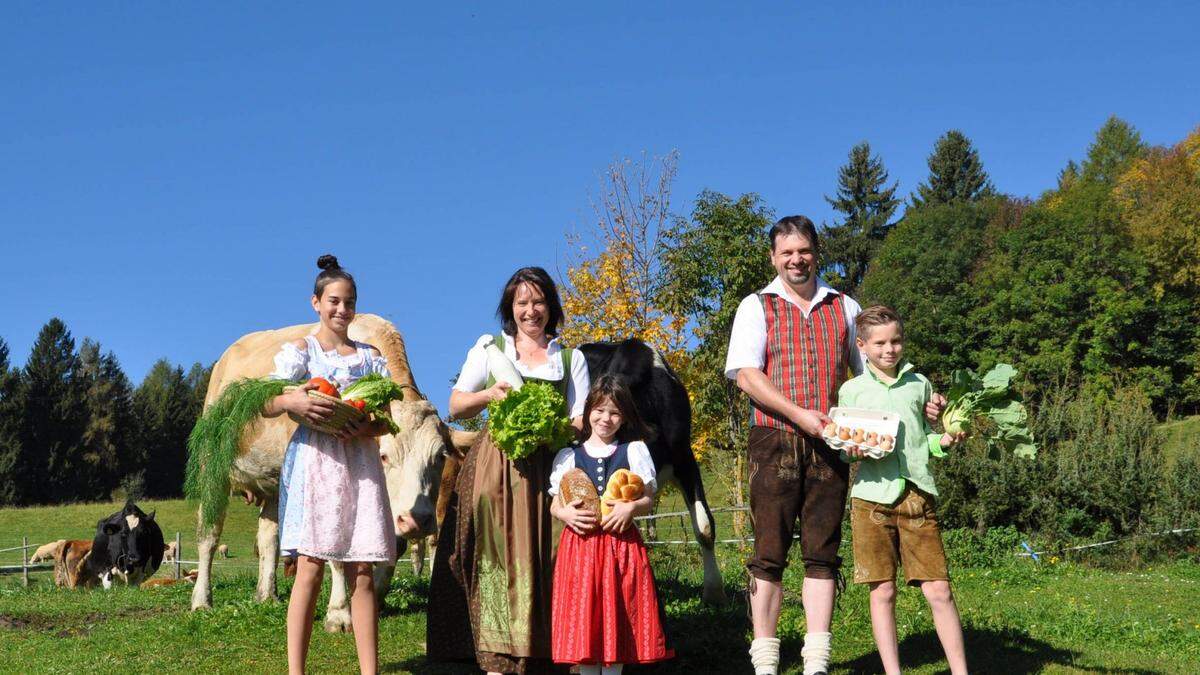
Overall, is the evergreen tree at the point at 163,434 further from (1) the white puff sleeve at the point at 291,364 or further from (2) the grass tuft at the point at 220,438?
(1) the white puff sleeve at the point at 291,364

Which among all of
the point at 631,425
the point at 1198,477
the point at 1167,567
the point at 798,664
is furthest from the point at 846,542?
the point at 631,425

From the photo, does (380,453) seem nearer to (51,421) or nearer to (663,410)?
(663,410)

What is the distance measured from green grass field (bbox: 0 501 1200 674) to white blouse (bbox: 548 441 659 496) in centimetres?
155

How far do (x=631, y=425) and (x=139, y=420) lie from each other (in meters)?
73.0

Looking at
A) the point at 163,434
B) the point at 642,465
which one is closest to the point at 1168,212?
the point at 642,465

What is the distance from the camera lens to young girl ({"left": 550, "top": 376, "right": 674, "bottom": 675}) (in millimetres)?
5309

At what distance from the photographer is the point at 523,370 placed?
5.78 meters

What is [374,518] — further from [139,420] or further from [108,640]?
[139,420]

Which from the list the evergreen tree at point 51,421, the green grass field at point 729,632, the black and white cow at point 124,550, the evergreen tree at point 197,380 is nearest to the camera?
the green grass field at point 729,632

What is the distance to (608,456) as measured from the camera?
5.61 meters

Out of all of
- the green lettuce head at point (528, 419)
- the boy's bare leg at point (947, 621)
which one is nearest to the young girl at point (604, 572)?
the green lettuce head at point (528, 419)

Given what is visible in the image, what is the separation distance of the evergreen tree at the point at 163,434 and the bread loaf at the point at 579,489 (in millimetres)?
68401

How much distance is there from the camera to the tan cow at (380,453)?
7.20 meters

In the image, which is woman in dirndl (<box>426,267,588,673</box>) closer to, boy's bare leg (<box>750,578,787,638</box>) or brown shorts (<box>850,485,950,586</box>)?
boy's bare leg (<box>750,578,787,638</box>)
